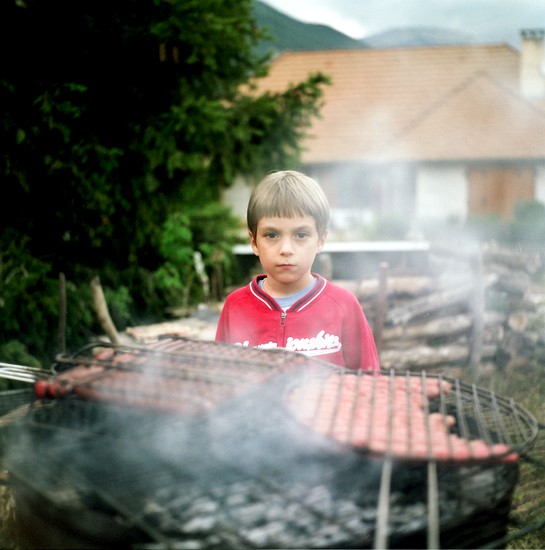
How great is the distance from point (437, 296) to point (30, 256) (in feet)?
13.4

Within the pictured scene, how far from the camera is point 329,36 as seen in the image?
166 inches

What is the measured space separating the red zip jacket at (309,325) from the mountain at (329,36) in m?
1.63

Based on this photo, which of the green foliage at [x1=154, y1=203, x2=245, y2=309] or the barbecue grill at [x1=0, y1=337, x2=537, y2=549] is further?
the green foliage at [x1=154, y1=203, x2=245, y2=309]

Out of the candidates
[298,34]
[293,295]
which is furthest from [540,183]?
[293,295]

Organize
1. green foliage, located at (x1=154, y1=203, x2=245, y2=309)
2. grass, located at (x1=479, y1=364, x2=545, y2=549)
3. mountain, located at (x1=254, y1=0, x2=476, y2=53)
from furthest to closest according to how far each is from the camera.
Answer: green foliage, located at (x1=154, y1=203, x2=245, y2=309) < mountain, located at (x1=254, y1=0, x2=476, y2=53) < grass, located at (x1=479, y1=364, x2=545, y2=549)

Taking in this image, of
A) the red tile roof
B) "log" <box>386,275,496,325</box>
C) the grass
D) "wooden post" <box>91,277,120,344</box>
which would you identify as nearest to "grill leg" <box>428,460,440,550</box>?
the grass

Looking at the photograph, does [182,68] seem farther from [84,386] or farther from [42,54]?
[84,386]

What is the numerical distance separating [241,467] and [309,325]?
949mm

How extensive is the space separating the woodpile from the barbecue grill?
13.8 ft

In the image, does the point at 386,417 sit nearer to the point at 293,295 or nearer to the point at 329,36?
the point at 293,295

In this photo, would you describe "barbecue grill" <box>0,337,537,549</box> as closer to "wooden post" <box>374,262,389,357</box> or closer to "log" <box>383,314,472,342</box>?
"wooden post" <box>374,262,389,357</box>

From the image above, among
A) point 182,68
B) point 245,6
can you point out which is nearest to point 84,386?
point 182,68

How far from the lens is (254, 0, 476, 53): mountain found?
377cm

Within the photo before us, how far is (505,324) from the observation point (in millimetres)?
6590
